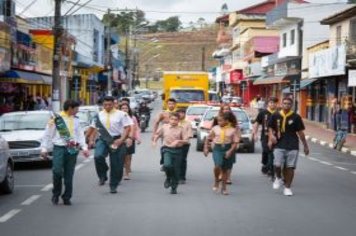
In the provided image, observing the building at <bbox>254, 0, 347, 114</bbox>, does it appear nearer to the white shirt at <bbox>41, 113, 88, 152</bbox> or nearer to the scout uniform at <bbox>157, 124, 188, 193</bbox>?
the scout uniform at <bbox>157, 124, 188, 193</bbox>

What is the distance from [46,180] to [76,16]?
2098 inches

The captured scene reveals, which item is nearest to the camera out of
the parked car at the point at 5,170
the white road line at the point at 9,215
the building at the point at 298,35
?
the white road line at the point at 9,215

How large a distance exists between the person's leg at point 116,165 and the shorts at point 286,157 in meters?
2.69

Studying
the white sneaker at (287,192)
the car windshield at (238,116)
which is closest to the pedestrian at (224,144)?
the white sneaker at (287,192)

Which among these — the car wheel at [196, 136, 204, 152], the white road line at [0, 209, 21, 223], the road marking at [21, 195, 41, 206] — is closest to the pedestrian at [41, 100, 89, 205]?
the road marking at [21, 195, 41, 206]

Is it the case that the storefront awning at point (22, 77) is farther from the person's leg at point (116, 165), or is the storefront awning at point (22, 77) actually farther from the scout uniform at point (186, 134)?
the person's leg at point (116, 165)

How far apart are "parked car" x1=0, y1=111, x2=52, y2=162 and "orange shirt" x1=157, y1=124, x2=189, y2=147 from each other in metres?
3.86

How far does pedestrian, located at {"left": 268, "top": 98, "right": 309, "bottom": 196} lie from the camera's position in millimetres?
12523

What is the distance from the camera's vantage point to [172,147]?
41.4 ft

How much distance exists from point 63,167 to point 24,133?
21.6 feet

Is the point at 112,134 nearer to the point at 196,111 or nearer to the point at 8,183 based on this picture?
the point at 8,183

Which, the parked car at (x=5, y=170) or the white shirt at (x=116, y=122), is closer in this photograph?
the parked car at (x=5, y=170)

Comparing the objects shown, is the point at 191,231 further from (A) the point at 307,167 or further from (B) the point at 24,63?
(B) the point at 24,63

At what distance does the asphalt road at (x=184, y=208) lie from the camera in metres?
9.07
